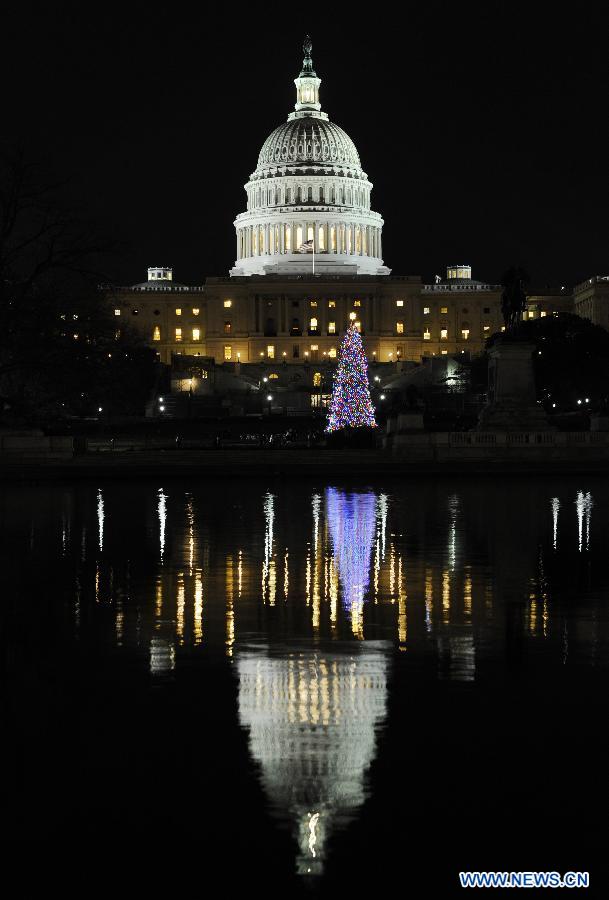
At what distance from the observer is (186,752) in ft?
32.8

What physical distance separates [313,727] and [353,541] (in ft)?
42.7

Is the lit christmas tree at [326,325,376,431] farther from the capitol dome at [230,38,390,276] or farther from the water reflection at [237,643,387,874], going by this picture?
the capitol dome at [230,38,390,276]

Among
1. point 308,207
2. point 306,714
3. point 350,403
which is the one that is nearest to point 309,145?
point 308,207

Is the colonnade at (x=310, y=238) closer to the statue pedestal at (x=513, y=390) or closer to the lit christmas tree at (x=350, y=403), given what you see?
the lit christmas tree at (x=350, y=403)

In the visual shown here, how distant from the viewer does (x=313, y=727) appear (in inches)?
424

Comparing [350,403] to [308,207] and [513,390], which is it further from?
[308,207]

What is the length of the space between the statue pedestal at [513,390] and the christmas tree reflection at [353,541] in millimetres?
15688

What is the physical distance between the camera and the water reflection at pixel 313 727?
883 cm

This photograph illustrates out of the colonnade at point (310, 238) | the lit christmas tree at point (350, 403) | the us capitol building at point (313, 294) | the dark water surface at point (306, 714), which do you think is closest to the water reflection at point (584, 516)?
the dark water surface at point (306, 714)

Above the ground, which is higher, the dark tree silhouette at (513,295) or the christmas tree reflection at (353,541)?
the dark tree silhouette at (513,295)

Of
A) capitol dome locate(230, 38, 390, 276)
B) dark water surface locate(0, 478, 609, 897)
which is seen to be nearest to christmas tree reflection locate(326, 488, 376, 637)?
dark water surface locate(0, 478, 609, 897)

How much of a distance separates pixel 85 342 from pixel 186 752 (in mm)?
44736

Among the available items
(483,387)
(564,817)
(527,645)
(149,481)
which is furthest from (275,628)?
(483,387)

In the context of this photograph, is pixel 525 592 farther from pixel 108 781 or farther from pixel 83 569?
pixel 108 781
